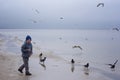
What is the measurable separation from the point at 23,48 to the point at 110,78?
7994 mm

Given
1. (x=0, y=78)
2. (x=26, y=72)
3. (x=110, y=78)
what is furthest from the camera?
(x=110, y=78)

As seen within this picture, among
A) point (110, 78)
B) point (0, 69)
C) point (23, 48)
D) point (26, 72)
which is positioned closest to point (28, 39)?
point (23, 48)

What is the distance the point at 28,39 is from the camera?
15.3 metres

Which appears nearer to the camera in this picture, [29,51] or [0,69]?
Result: [29,51]

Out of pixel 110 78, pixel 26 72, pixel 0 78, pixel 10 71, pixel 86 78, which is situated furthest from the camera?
pixel 110 78

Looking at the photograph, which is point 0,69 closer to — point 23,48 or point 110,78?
point 23,48

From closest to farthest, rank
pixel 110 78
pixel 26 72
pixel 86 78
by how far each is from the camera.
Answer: pixel 26 72
pixel 86 78
pixel 110 78

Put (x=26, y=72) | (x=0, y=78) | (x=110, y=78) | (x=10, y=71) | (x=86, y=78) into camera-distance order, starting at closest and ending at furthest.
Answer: (x=0, y=78) → (x=26, y=72) → (x=10, y=71) → (x=86, y=78) → (x=110, y=78)

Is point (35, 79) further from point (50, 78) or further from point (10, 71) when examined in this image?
point (10, 71)

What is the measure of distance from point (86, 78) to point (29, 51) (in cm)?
510

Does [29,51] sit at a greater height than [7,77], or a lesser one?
greater

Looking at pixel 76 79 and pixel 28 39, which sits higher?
pixel 28 39

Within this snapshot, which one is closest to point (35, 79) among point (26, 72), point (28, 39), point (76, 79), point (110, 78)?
point (26, 72)

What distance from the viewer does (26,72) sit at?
16234 mm
